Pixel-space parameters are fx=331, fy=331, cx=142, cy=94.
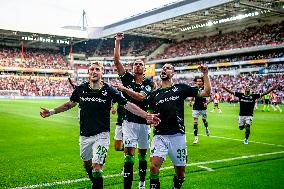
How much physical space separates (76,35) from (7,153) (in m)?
67.9

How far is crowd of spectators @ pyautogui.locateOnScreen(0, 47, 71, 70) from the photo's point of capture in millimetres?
74025

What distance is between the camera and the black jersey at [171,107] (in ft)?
19.5

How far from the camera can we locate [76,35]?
76.2 metres

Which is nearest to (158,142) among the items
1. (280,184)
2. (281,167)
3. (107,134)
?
(107,134)

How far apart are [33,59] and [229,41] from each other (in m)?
45.1

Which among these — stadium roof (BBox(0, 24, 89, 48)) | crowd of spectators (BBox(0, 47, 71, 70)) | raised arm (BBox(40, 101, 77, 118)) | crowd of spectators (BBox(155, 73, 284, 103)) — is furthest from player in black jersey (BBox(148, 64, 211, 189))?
crowd of spectators (BBox(0, 47, 71, 70))

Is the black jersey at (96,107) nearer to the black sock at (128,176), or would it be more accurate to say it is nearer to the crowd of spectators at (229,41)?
the black sock at (128,176)

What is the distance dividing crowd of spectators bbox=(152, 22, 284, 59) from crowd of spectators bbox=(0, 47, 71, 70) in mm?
24635

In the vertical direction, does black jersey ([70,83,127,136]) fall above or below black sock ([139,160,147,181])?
above

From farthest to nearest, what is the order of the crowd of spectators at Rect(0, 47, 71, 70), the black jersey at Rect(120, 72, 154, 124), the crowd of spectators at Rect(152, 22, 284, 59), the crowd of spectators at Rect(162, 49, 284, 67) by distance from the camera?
1. the crowd of spectators at Rect(0, 47, 71, 70)
2. the crowd of spectators at Rect(152, 22, 284, 59)
3. the crowd of spectators at Rect(162, 49, 284, 67)
4. the black jersey at Rect(120, 72, 154, 124)

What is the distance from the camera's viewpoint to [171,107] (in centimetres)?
595

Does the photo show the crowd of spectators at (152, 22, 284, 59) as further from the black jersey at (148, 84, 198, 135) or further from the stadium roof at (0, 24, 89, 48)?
the black jersey at (148, 84, 198, 135)

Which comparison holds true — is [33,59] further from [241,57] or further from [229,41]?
[241,57]

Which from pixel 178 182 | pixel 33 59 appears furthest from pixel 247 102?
pixel 33 59
